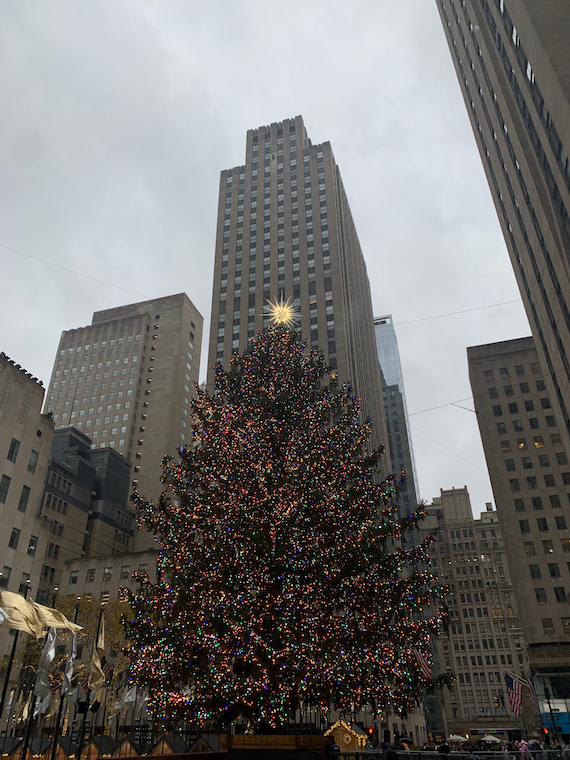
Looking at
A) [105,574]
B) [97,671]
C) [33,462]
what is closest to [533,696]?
[97,671]

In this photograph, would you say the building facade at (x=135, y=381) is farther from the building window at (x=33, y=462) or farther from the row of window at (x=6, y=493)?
the row of window at (x=6, y=493)

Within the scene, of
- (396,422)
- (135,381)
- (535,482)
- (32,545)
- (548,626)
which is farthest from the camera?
(396,422)

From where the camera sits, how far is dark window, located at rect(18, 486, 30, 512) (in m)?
54.4

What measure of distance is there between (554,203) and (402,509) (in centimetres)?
10990

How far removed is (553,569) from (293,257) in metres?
56.9

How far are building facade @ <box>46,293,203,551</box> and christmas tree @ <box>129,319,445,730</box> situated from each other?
7597cm

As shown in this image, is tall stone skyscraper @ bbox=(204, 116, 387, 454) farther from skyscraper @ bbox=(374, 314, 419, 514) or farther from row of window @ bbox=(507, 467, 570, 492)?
skyscraper @ bbox=(374, 314, 419, 514)

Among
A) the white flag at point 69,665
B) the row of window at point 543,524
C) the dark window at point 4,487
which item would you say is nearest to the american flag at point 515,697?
the white flag at point 69,665

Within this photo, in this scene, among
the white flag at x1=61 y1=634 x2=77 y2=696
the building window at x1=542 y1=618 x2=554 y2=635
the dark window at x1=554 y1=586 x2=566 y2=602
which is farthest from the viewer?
the dark window at x1=554 y1=586 x2=566 y2=602

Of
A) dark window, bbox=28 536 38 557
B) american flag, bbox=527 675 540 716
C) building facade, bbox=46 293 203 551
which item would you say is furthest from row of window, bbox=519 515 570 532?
building facade, bbox=46 293 203 551

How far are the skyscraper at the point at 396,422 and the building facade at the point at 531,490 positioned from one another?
55075 millimetres

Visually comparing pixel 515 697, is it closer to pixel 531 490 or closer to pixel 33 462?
pixel 531 490

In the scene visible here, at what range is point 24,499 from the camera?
54.9 m

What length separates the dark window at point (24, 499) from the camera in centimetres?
5444
